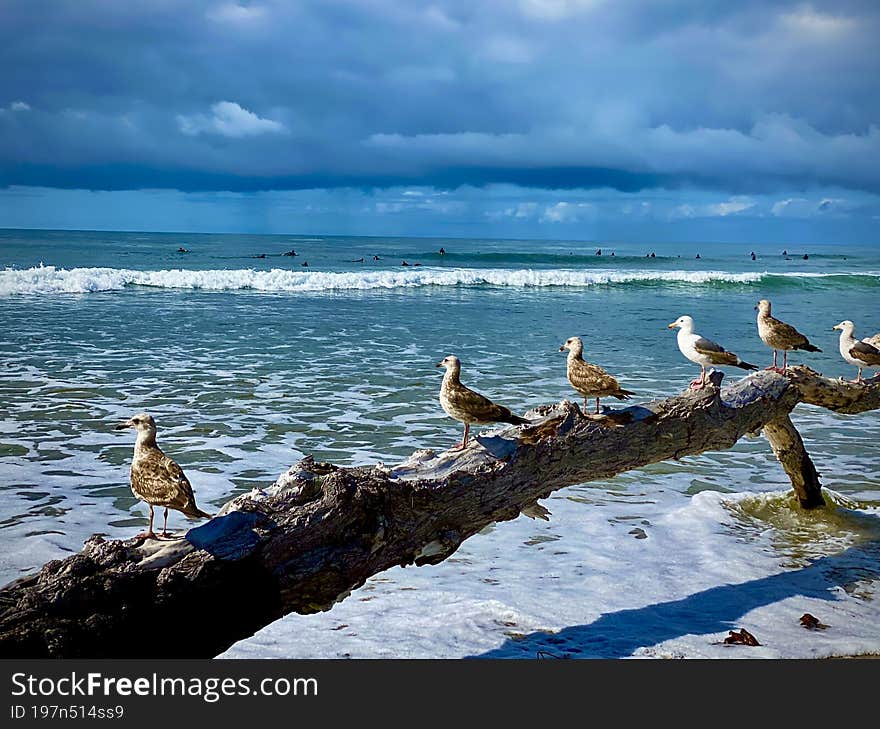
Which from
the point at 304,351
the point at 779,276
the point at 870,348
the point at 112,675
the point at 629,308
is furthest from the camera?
the point at 779,276

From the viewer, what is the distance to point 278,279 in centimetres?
3762

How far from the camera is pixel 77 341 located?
58.4ft

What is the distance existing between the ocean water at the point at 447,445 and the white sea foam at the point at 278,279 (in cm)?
865

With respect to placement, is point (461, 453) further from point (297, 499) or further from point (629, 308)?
point (629, 308)

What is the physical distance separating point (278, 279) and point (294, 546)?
3438 centimetres

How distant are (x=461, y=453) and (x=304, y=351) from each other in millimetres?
12623

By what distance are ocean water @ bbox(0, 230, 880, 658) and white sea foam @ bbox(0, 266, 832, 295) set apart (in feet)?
28.4

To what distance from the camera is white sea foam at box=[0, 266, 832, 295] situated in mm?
31578

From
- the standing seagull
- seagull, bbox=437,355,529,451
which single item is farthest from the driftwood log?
the standing seagull

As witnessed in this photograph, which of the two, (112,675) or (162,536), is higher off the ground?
(162,536)

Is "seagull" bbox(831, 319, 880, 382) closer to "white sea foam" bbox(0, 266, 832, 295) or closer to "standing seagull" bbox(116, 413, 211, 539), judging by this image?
"standing seagull" bbox(116, 413, 211, 539)

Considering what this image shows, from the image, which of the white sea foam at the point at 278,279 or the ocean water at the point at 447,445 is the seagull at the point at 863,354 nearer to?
the ocean water at the point at 447,445

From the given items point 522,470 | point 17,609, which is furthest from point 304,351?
point 17,609

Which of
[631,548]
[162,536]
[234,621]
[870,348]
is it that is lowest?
[631,548]
